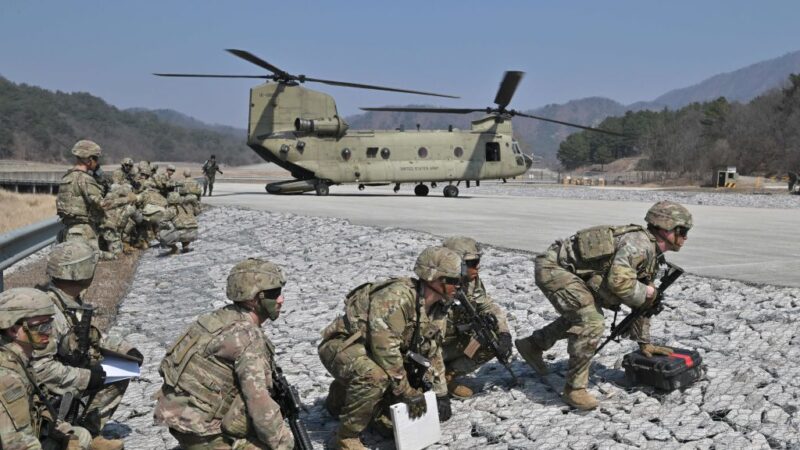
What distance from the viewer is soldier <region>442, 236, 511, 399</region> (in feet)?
18.5

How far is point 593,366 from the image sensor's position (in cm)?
634

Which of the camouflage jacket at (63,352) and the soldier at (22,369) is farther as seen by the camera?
the camouflage jacket at (63,352)

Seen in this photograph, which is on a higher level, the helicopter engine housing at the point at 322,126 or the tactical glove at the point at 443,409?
the helicopter engine housing at the point at 322,126

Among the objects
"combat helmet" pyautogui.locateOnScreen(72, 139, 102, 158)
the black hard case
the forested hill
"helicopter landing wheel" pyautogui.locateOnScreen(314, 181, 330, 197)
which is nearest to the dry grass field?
"combat helmet" pyautogui.locateOnScreen(72, 139, 102, 158)

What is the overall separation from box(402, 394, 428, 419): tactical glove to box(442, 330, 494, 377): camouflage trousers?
109cm

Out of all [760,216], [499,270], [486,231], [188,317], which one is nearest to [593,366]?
[499,270]

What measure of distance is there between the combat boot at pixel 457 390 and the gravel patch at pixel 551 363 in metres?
0.10

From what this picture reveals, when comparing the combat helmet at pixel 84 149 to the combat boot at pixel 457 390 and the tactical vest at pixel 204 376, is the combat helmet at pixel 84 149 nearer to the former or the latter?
the combat boot at pixel 457 390

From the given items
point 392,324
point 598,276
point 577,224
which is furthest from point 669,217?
point 577,224

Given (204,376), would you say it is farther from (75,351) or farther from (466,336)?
(466,336)

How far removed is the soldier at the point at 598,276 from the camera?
5.31 meters

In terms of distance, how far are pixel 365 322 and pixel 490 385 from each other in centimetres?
188

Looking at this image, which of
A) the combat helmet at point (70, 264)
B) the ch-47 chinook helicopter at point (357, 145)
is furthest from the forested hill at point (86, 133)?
the combat helmet at point (70, 264)

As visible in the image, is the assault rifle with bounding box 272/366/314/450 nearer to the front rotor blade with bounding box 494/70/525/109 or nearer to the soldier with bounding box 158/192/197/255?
the soldier with bounding box 158/192/197/255
